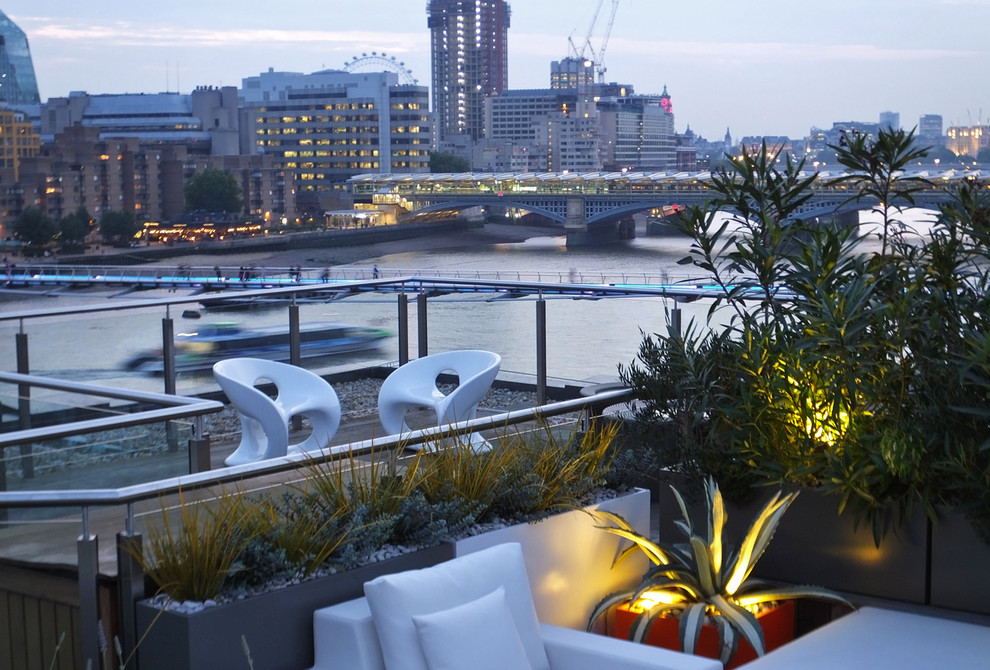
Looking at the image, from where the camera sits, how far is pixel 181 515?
244cm

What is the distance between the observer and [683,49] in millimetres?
93438

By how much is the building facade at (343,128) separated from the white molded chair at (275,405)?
8847cm

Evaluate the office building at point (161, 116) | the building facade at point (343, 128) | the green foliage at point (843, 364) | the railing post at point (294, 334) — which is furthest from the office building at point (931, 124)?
the office building at point (161, 116)

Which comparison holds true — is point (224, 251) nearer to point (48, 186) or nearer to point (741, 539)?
point (48, 186)

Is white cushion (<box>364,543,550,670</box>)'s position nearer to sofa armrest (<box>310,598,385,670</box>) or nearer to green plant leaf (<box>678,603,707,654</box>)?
sofa armrest (<box>310,598,385,670</box>)

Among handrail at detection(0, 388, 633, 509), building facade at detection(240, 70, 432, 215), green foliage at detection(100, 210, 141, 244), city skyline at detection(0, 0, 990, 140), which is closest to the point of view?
handrail at detection(0, 388, 633, 509)

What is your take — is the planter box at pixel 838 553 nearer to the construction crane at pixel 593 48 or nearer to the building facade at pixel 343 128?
the building facade at pixel 343 128

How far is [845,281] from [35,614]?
7.49ft

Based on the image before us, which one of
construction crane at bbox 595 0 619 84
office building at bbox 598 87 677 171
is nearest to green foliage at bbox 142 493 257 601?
office building at bbox 598 87 677 171

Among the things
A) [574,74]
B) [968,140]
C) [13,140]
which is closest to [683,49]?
[574,74]

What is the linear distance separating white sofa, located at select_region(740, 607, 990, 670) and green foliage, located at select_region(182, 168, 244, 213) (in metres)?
65.8

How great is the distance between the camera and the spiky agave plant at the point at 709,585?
2855 millimetres

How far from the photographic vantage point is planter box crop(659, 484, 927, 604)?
122 inches

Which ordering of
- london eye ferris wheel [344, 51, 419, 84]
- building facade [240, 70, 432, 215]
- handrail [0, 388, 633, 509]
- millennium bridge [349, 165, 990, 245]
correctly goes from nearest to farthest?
handrail [0, 388, 633, 509] → millennium bridge [349, 165, 990, 245] → building facade [240, 70, 432, 215] → london eye ferris wheel [344, 51, 419, 84]
